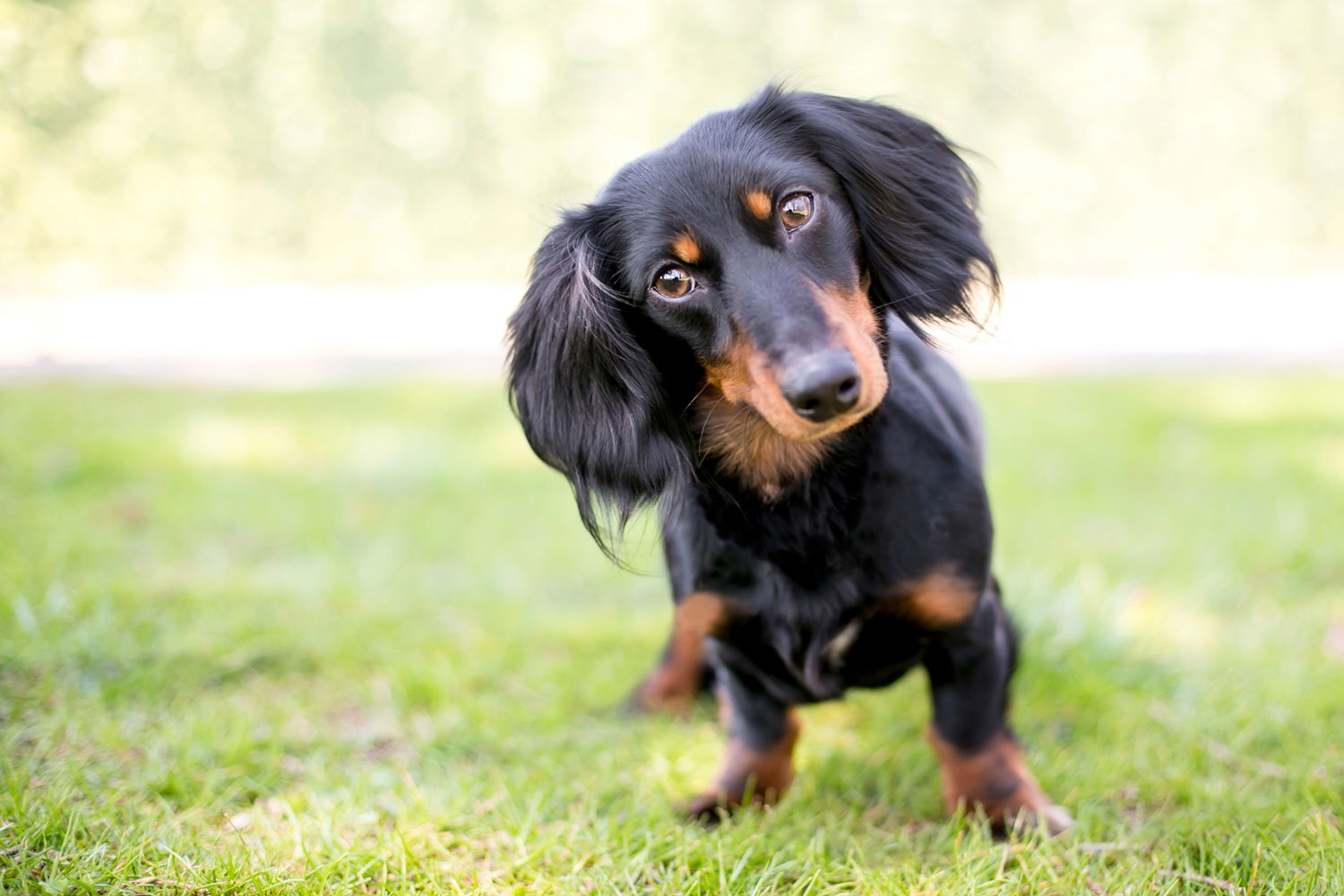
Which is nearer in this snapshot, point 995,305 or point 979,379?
point 995,305

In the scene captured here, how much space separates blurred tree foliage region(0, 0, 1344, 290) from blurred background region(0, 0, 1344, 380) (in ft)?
0.06

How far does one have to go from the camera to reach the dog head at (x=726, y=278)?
1689 millimetres

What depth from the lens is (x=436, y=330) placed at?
331 inches

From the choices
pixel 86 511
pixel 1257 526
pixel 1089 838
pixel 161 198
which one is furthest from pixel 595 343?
pixel 161 198

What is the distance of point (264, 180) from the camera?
347 inches

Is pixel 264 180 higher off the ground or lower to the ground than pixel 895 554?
higher

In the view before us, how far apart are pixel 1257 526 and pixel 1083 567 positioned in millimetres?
697

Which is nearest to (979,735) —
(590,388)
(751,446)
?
(751,446)

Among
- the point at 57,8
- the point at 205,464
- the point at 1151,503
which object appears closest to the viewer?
the point at 1151,503

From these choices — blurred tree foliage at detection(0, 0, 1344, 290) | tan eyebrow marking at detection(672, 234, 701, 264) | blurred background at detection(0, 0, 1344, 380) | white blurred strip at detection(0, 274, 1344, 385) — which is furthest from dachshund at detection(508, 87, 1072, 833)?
blurred tree foliage at detection(0, 0, 1344, 290)

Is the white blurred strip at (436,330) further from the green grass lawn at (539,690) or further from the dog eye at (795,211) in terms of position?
the dog eye at (795,211)

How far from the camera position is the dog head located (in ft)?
5.54

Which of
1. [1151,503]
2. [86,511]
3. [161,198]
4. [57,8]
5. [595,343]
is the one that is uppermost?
[57,8]

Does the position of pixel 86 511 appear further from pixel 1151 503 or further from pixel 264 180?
pixel 264 180
